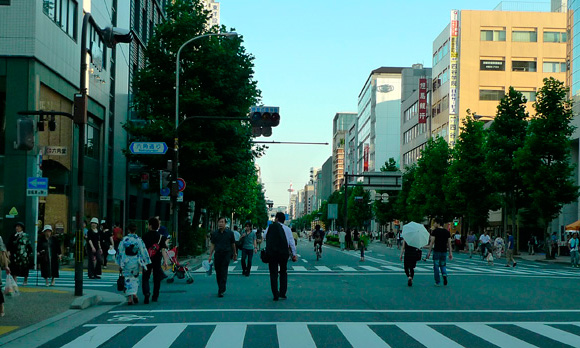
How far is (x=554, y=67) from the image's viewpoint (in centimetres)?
7638

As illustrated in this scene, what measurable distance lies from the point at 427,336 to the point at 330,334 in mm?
1288

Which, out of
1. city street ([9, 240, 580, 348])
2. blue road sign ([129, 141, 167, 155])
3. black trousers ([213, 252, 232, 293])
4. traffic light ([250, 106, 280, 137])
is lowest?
city street ([9, 240, 580, 348])

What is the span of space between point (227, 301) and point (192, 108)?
73.2 feet

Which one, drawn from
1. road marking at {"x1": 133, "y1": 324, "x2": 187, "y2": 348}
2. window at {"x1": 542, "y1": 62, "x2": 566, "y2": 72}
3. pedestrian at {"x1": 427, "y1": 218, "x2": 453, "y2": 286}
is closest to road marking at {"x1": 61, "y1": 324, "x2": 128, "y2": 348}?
road marking at {"x1": 133, "y1": 324, "x2": 187, "y2": 348}

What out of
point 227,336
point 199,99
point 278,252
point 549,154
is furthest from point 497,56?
point 227,336

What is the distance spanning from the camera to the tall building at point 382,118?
129625mm

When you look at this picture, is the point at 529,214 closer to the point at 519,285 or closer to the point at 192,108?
the point at 192,108

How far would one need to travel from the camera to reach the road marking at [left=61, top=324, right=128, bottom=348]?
886 cm

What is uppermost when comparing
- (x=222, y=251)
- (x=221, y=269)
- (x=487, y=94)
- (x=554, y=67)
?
(x=554, y=67)

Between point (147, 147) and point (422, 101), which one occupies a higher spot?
point (422, 101)

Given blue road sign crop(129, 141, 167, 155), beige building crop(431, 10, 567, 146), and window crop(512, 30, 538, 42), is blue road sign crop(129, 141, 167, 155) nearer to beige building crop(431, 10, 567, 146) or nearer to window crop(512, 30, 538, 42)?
beige building crop(431, 10, 567, 146)

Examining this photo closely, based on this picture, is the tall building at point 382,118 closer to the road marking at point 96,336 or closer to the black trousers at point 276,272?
the black trousers at point 276,272

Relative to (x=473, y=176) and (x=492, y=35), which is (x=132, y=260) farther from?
(x=492, y=35)

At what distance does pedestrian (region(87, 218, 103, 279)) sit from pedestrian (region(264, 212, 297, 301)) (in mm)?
7115
